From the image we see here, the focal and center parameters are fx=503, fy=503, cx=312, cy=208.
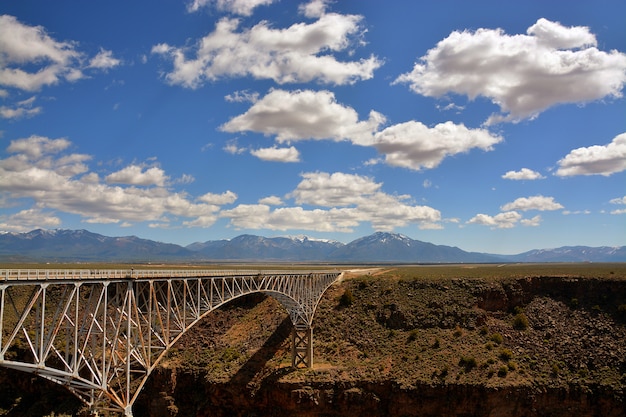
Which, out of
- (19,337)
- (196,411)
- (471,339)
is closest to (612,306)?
(471,339)

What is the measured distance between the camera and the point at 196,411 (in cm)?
6125

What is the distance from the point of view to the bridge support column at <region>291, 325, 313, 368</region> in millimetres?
63625

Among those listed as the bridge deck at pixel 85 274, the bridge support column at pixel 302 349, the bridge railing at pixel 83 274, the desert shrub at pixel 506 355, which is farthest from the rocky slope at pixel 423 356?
the bridge railing at pixel 83 274

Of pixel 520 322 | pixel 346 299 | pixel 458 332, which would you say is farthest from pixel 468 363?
pixel 346 299

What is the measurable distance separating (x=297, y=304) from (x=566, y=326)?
3700 centimetres

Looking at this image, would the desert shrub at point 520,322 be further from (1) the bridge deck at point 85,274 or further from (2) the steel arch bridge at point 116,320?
(1) the bridge deck at point 85,274

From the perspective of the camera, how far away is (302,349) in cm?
6512

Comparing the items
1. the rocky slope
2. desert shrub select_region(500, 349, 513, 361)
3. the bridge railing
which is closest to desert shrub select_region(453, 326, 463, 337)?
the rocky slope

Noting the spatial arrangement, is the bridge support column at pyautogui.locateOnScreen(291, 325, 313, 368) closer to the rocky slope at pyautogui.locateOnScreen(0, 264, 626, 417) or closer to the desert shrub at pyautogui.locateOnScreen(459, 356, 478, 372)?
the rocky slope at pyautogui.locateOnScreen(0, 264, 626, 417)

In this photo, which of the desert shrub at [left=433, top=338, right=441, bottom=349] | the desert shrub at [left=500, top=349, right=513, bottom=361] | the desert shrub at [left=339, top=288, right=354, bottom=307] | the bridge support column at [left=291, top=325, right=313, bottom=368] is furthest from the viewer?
the desert shrub at [left=339, top=288, right=354, bottom=307]

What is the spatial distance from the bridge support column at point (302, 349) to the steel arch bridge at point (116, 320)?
0.13 m

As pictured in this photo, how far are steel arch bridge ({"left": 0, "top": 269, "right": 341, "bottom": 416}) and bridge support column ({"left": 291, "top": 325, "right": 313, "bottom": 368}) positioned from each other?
0.41ft

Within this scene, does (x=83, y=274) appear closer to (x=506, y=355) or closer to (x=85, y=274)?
(x=85, y=274)

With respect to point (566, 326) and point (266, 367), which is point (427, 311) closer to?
point (566, 326)
